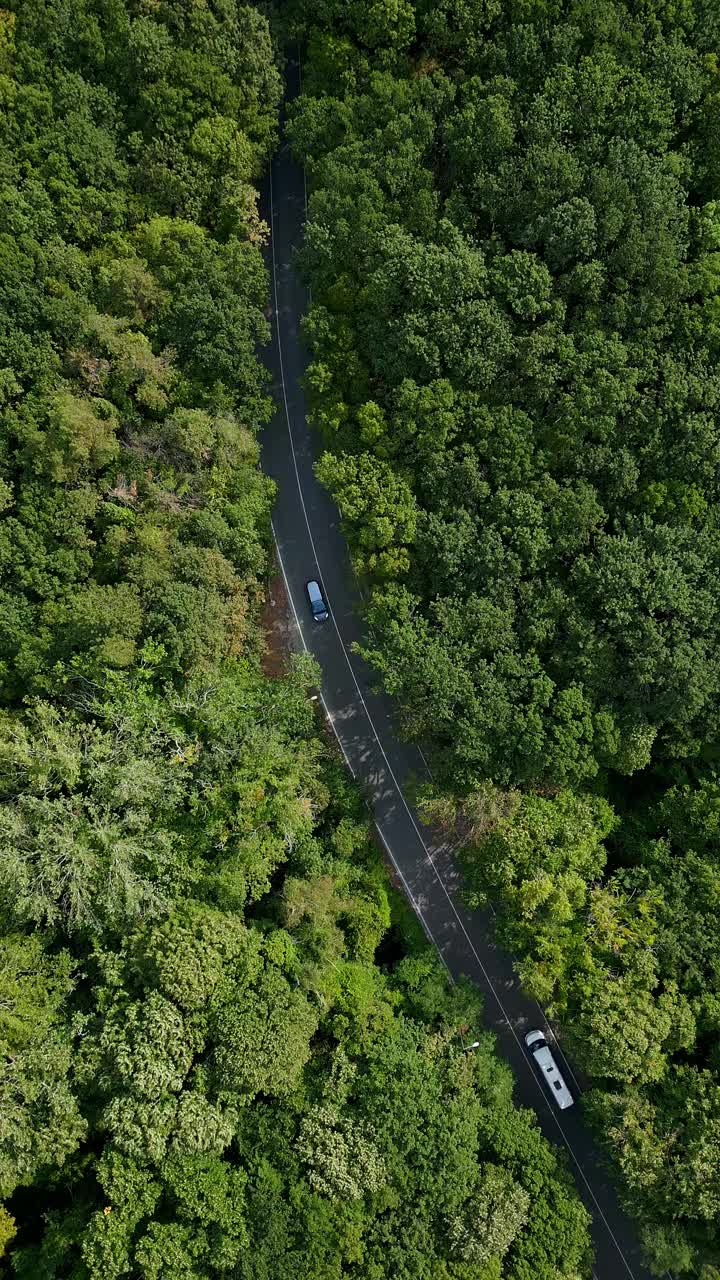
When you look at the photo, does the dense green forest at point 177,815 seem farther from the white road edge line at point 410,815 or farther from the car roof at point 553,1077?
the car roof at point 553,1077

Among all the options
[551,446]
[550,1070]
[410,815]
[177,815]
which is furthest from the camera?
[410,815]

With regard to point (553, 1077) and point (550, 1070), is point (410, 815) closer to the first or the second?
point (550, 1070)

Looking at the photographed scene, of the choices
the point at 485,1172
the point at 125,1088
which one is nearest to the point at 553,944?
the point at 485,1172

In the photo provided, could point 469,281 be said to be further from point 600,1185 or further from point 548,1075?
point 600,1185

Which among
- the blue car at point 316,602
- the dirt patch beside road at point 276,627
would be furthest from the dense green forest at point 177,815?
the blue car at point 316,602

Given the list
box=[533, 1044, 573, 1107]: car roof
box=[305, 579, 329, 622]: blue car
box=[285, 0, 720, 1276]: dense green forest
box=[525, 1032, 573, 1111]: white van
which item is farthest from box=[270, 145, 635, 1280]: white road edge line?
box=[285, 0, 720, 1276]: dense green forest

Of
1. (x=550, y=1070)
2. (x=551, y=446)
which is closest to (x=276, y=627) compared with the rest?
(x=551, y=446)

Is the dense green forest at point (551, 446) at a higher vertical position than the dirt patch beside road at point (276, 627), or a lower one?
higher
